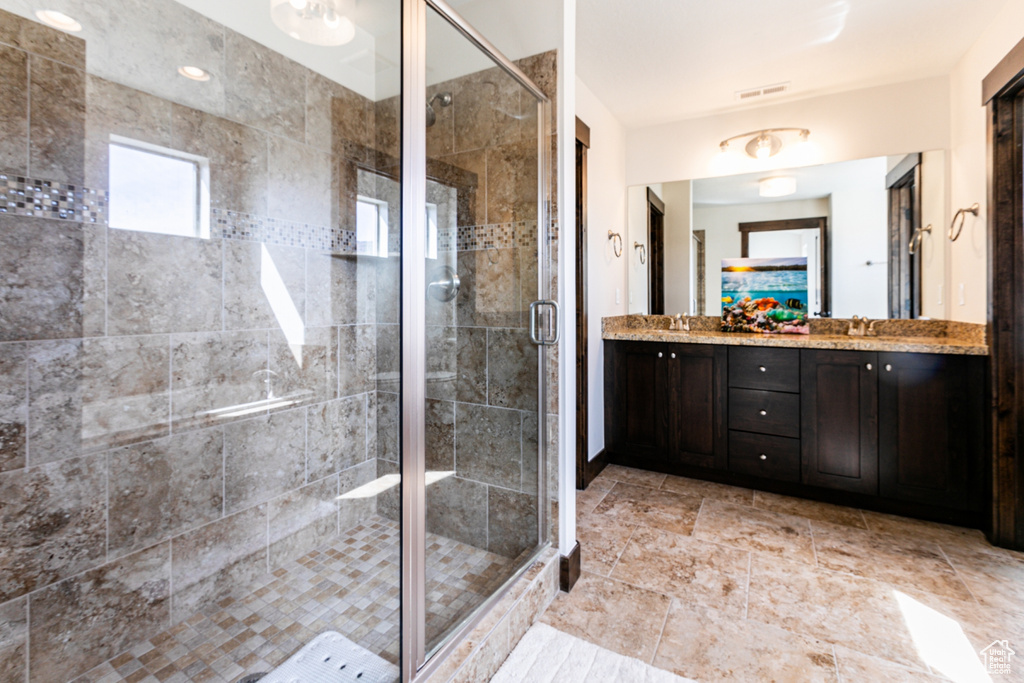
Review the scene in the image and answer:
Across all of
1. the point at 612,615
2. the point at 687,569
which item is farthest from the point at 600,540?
the point at 612,615

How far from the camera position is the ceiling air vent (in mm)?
2863

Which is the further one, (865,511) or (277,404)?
(865,511)

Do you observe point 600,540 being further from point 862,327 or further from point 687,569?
point 862,327

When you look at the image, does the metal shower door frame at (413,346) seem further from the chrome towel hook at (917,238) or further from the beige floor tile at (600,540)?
the chrome towel hook at (917,238)

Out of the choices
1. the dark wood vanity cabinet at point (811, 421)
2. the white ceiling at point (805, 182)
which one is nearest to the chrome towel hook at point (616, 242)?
the white ceiling at point (805, 182)

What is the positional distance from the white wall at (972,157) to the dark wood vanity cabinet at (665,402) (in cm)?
122

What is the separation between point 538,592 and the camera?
173cm

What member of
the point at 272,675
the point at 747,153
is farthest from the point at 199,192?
the point at 747,153

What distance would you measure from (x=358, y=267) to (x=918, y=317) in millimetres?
3158

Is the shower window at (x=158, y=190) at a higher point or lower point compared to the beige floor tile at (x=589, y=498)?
higher

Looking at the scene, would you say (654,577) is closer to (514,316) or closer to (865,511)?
(514,316)

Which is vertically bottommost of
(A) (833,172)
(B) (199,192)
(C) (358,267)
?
(C) (358,267)

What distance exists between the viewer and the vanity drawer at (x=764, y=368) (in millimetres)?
2727

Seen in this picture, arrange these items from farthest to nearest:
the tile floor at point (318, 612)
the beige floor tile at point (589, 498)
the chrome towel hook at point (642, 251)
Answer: the chrome towel hook at point (642, 251), the beige floor tile at point (589, 498), the tile floor at point (318, 612)
